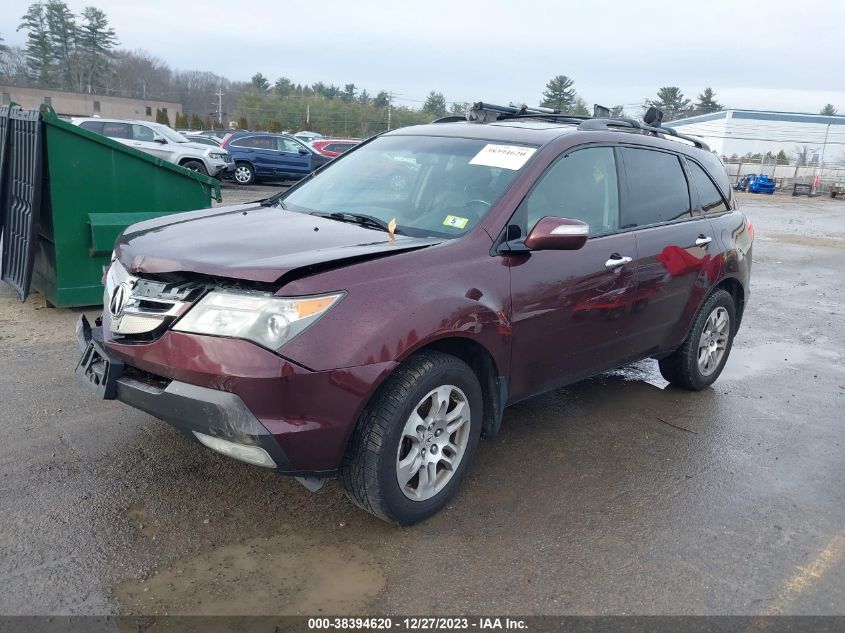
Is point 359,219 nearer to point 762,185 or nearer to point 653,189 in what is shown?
point 653,189

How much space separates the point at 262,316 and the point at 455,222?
4.01ft

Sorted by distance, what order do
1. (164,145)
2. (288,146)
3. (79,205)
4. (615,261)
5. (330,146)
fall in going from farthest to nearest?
(330,146) < (288,146) < (164,145) < (79,205) < (615,261)

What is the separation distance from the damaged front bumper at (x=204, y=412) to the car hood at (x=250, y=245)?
1.52 feet

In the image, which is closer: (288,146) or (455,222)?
(455,222)

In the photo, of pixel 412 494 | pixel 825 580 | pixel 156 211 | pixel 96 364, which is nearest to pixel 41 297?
pixel 156 211

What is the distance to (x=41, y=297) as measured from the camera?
6.81 metres

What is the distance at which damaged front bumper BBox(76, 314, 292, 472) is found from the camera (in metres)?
2.75

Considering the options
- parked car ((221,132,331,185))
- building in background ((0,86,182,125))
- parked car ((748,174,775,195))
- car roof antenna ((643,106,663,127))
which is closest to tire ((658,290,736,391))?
car roof antenna ((643,106,663,127))

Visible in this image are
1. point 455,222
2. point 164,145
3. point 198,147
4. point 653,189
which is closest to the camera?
point 455,222

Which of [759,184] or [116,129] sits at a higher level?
Answer: [116,129]

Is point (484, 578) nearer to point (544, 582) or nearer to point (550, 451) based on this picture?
point (544, 582)

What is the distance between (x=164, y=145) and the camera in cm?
1909

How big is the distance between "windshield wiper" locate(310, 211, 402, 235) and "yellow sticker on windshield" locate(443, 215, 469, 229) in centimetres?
24

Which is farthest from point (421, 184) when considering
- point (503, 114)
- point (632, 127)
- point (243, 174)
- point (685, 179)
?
point (243, 174)
